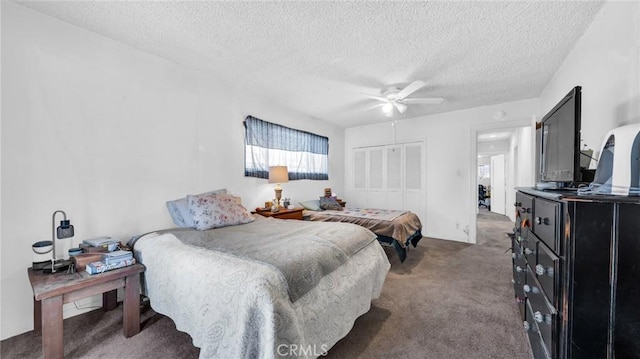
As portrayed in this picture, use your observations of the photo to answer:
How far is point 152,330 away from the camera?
1.82m

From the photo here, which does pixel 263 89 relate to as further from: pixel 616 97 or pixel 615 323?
pixel 615 323

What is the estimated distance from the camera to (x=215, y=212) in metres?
2.47

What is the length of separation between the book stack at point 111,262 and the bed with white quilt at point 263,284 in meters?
0.11

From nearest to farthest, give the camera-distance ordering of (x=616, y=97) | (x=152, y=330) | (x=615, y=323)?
(x=615, y=323) → (x=616, y=97) → (x=152, y=330)

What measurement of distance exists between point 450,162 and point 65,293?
5161 mm

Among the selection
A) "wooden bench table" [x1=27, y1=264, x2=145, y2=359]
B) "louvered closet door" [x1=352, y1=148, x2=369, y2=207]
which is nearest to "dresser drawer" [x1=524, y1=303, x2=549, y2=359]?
"wooden bench table" [x1=27, y1=264, x2=145, y2=359]

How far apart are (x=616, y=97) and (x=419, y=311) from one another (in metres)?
2.08

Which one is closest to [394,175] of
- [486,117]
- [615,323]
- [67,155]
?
→ [486,117]

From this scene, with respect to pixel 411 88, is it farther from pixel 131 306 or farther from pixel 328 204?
pixel 131 306

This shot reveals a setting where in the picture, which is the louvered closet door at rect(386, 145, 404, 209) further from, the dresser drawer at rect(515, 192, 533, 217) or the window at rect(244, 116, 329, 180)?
the dresser drawer at rect(515, 192, 533, 217)

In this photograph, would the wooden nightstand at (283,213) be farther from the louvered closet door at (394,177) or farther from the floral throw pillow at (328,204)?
the louvered closet door at (394,177)

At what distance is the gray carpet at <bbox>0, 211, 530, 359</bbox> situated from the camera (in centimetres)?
160

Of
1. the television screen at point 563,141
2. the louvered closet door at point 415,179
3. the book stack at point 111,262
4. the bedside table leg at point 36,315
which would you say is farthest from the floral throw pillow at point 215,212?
the louvered closet door at point 415,179

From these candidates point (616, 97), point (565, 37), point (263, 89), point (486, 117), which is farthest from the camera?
point (486, 117)
